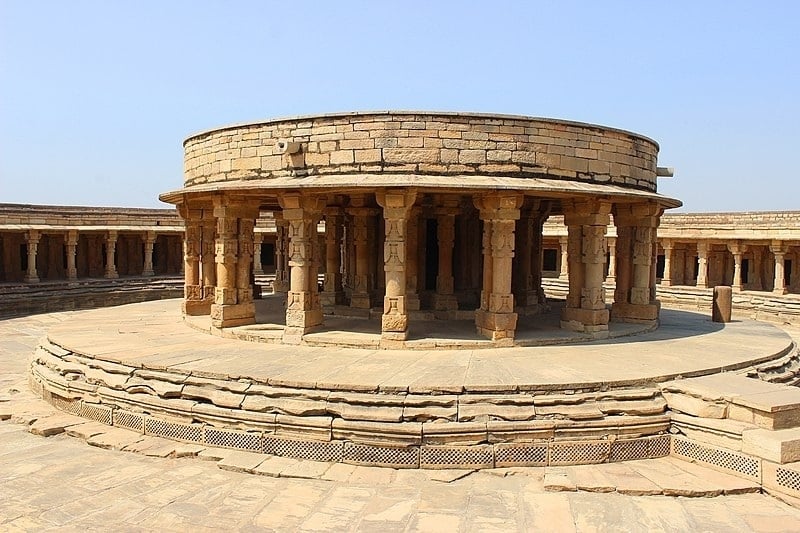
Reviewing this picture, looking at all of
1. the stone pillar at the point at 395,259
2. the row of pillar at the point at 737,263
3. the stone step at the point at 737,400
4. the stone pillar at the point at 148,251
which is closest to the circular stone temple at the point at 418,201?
the stone pillar at the point at 395,259

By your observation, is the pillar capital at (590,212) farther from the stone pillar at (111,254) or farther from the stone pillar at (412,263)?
the stone pillar at (111,254)

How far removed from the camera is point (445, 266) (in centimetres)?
1314

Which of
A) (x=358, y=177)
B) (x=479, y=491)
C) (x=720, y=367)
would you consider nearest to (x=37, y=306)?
(x=358, y=177)

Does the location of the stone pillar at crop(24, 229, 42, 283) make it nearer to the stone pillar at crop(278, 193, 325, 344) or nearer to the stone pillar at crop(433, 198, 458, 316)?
the stone pillar at crop(278, 193, 325, 344)

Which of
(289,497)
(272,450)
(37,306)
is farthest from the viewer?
(37,306)

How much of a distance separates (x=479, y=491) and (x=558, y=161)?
6476 millimetres

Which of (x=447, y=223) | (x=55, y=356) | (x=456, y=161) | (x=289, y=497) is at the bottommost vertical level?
(x=289, y=497)

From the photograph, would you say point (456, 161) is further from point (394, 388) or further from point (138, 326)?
point (138, 326)

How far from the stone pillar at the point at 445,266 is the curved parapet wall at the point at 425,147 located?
9.46 ft

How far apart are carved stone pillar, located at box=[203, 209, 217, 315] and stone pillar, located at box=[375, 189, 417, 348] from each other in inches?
196

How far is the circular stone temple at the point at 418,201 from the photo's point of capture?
980 cm

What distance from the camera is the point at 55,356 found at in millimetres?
9891

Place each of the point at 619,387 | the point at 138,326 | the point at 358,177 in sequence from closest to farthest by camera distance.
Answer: the point at 619,387 → the point at 358,177 → the point at 138,326

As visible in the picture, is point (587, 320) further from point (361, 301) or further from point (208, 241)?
point (208, 241)
